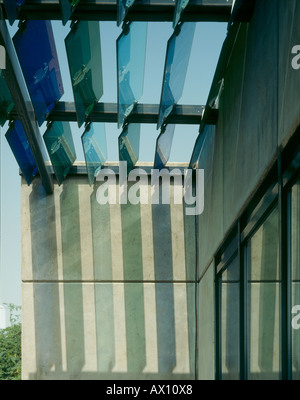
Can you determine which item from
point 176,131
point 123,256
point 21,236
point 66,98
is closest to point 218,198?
point 176,131

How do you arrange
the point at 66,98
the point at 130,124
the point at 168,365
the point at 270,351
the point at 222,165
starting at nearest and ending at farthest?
the point at 270,351 < the point at 222,165 < the point at 66,98 < the point at 130,124 < the point at 168,365

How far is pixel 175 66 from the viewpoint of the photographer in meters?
8.13

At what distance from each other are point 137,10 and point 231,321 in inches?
143

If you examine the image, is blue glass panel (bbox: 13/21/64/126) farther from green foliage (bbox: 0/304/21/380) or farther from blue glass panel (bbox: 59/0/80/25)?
green foliage (bbox: 0/304/21/380)

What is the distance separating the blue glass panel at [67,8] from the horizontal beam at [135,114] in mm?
2637

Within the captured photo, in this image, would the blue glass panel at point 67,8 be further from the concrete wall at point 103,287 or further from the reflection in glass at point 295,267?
the concrete wall at point 103,287

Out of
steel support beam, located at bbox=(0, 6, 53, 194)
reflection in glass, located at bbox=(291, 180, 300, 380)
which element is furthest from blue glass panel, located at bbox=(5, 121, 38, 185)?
reflection in glass, located at bbox=(291, 180, 300, 380)

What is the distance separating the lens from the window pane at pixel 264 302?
213 inches

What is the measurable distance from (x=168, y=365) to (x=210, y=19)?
21.4ft

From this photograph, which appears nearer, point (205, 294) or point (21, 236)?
point (205, 294)
